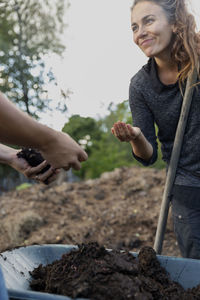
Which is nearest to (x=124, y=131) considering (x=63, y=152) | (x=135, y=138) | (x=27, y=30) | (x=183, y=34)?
(x=135, y=138)

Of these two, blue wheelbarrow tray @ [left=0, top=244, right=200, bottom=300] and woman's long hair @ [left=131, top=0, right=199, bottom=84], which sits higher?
woman's long hair @ [left=131, top=0, right=199, bottom=84]

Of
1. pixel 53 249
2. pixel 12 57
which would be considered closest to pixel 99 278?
pixel 53 249

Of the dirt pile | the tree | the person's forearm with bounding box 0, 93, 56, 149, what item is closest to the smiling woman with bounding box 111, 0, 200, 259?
the person's forearm with bounding box 0, 93, 56, 149

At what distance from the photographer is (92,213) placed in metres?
4.35

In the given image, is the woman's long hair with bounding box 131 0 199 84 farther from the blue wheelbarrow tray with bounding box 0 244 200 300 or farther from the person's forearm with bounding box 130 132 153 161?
the blue wheelbarrow tray with bounding box 0 244 200 300

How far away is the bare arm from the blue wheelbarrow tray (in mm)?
600

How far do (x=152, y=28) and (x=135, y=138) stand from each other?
601 mm

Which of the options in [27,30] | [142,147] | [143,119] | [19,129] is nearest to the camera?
[19,129]

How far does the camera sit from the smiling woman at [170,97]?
76.3 inches

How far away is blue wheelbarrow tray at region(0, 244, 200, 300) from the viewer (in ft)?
5.08

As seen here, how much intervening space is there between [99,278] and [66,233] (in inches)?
99.9

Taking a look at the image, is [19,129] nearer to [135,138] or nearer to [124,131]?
[124,131]

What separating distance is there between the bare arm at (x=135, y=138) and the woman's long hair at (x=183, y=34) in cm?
41

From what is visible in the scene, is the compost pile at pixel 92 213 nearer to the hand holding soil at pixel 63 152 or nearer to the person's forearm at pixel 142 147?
the person's forearm at pixel 142 147
